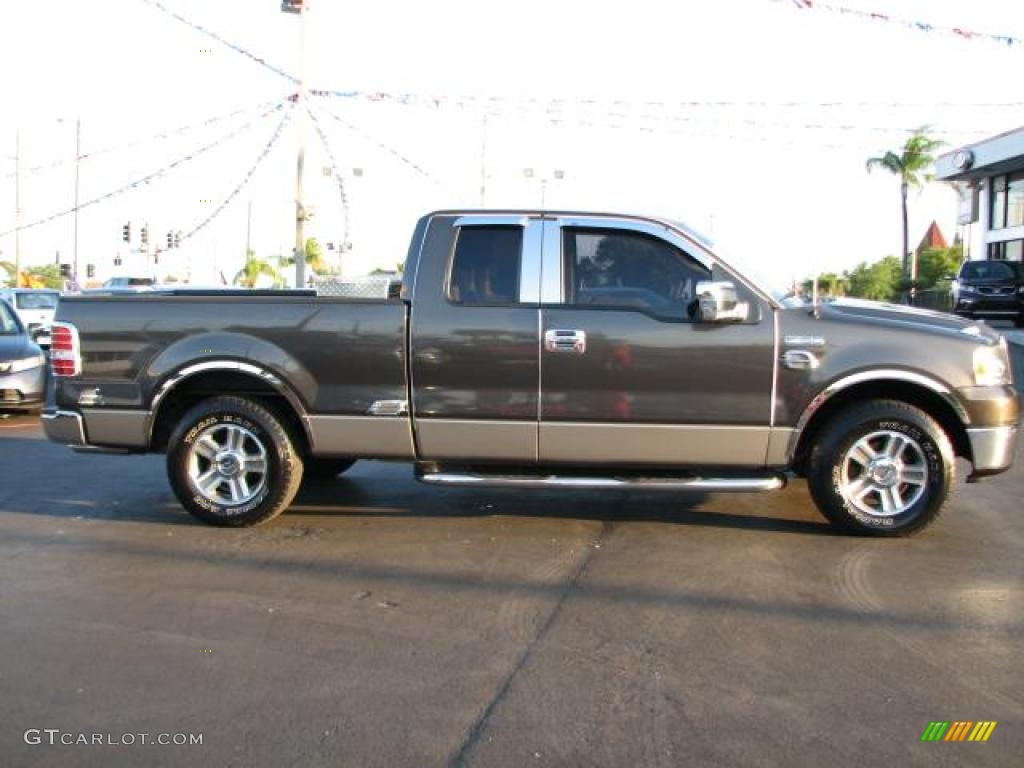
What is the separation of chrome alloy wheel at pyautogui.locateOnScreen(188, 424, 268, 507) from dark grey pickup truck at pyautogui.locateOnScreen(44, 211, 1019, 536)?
1cm

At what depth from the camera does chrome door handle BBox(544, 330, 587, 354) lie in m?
5.78

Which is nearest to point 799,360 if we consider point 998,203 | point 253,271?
point 998,203

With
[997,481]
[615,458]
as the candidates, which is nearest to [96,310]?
[615,458]

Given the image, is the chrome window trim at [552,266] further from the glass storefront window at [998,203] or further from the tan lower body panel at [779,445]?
the glass storefront window at [998,203]

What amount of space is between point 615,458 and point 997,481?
3.78 m

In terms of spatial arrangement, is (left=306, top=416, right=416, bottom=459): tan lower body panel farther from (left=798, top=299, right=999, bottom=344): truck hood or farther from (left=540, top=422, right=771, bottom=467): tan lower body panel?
(left=798, top=299, right=999, bottom=344): truck hood

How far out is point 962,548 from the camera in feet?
18.8

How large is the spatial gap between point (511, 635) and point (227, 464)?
8.80 ft

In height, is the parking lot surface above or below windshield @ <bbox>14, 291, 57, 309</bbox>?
below

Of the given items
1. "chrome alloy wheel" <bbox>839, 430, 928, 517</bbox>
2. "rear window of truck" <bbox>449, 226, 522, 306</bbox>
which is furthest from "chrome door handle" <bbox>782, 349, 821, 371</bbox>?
"rear window of truck" <bbox>449, 226, 522, 306</bbox>

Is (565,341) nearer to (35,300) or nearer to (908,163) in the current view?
(35,300)

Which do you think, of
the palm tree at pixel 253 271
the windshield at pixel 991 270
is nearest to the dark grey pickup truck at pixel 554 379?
the windshield at pixel 991 270

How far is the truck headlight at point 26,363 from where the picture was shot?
1130 centimetres

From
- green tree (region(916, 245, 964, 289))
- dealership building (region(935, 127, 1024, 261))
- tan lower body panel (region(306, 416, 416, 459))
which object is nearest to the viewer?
tan lower body panel (region(306, 416, 416, 459))
